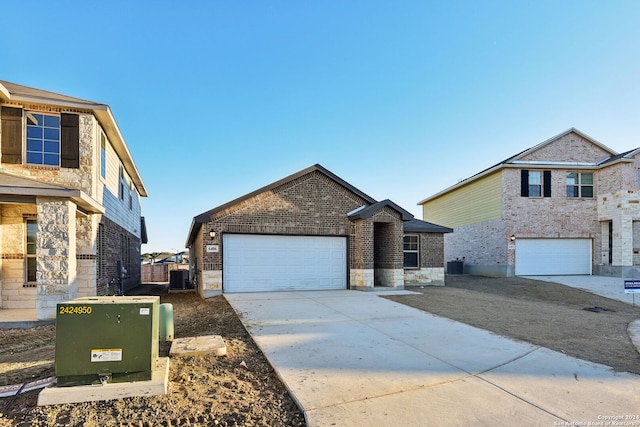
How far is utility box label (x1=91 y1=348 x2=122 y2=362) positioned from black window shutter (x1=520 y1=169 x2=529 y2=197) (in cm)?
2125

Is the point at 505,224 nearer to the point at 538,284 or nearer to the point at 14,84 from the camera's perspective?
the point at 538,284

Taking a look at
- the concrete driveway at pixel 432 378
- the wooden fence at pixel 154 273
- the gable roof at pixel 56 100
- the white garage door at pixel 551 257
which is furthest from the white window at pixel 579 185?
the wooden fence at pixel 154 273

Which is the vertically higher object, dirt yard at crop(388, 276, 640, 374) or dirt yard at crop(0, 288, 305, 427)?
dirt yard at crop(0, 288, 305, 427)

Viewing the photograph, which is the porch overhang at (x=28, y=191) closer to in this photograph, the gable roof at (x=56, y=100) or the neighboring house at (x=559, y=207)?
the gable roof at (x=56, y=100)

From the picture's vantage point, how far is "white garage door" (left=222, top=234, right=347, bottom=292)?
13.1 metres

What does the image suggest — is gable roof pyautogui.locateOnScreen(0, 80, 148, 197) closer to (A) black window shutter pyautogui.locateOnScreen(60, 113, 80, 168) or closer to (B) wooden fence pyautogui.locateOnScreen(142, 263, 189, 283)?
(A) black window shutter pyautogui.locateOnScreen(60, 113, 80, 168)

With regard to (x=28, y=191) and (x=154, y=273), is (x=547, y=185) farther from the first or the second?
(x=154, y=273)

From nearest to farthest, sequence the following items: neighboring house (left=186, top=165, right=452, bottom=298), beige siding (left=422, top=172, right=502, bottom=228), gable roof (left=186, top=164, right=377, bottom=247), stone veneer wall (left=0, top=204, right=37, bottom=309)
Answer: stone veneer wall (left=0, top=204, right=37, bottom=309) < gable roof (left=186, top=164, right=377, bottom=247) < neighboring house (left=186, top=165, right=452, bottom=298) < beige siding (left=422, top=172, right=502, bottom=228)

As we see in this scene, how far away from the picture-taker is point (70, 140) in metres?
9.77

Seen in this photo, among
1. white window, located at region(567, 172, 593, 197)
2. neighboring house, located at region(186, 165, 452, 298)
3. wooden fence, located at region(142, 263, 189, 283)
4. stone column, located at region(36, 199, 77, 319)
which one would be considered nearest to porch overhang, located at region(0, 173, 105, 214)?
stone column, located at region(36, 199, 77, 319)

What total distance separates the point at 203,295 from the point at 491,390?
10397 millimetres

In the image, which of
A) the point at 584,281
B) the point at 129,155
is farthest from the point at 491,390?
the point at 584,281

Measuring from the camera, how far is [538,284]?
16781 mm

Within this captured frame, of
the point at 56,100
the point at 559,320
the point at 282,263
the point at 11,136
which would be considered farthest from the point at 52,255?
the point at 559,320
